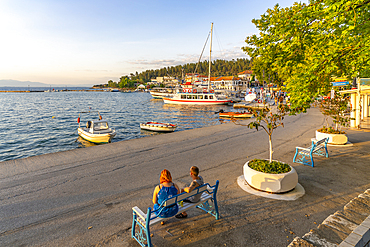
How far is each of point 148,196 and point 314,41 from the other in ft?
23.4

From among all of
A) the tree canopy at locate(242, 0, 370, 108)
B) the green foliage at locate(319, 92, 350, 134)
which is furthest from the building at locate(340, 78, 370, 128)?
the tree canopy at locate(242, 0, 370, 108)

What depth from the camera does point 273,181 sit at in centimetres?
536

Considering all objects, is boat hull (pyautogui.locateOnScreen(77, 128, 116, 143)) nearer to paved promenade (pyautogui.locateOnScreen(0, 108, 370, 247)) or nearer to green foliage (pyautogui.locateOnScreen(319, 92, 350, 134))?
paved promenade (pyautogui.locateOnScreen(0, 108, 370, 247))

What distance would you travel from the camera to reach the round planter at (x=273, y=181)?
17.5 ft

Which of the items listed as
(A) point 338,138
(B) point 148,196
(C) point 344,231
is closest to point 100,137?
(B) point 148,196

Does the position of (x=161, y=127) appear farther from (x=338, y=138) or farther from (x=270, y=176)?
(x=270, y=176)

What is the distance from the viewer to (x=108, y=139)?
16.2 m

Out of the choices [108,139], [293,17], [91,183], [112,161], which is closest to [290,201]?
[293,17]

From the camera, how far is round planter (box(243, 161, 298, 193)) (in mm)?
5320

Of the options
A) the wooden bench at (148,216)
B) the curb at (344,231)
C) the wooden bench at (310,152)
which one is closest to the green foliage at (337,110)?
the wooden bench at (310,152)

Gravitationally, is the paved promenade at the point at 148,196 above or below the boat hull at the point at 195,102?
below

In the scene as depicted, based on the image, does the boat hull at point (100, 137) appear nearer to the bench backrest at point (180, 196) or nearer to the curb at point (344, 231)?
the bench backrest at point (180, 196)

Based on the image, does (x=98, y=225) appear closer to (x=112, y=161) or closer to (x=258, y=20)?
(x=112, y=161)

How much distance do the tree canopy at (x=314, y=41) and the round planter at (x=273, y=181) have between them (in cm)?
219
